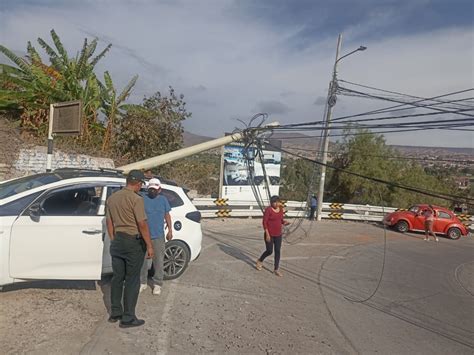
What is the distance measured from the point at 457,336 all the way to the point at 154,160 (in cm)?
906

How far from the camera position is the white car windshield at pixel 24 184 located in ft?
18.3

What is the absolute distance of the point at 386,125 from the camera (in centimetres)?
824

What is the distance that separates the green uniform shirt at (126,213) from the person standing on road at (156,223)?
116 centimetres

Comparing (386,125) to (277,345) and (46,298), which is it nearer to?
(277,345)

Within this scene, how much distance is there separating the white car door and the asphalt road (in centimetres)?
46

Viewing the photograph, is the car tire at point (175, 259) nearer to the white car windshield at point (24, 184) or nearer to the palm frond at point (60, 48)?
the white car windshield at point (24, 184)

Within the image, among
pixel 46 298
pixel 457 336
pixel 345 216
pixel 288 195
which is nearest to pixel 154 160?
pixel 46 298

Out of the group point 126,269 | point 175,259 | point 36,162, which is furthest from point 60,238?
point 36,162

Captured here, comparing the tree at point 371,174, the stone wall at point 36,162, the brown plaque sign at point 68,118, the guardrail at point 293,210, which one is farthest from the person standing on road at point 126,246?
the tree at point 371,174

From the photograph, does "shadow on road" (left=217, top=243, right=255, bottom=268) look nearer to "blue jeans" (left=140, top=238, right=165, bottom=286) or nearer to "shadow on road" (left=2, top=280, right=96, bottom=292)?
"blue jeans" (left=140, top=238, right=165, bottom=286)

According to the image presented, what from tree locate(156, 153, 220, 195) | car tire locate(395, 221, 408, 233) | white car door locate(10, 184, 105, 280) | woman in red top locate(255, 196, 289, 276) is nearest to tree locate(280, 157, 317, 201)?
tree locate(156, 153, 220, 195)

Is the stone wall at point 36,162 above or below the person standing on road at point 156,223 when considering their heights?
above

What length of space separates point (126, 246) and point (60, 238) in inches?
49.5

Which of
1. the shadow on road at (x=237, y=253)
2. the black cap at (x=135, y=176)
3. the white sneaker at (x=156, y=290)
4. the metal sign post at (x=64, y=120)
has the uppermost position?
the metal sign post at (x=64, y=120)
